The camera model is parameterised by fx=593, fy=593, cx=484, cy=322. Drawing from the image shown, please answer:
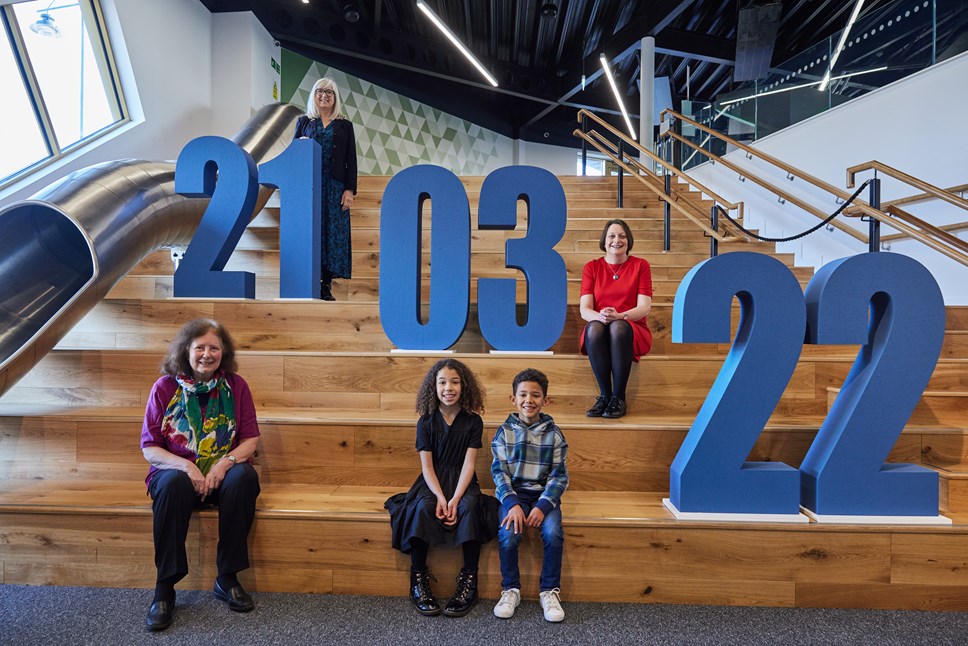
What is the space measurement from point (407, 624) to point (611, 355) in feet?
3.85

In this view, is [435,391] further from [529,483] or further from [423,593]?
[423,593]

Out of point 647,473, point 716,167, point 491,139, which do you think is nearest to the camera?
point 647,473

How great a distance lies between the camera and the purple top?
5.84 feet

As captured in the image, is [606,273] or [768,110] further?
[768,110]

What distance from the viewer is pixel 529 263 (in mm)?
2467

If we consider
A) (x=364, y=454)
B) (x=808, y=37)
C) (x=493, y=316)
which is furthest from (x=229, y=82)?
(x=808, y=37)

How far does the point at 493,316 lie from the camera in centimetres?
249

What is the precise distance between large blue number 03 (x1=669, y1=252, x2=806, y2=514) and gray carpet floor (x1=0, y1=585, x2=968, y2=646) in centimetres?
31

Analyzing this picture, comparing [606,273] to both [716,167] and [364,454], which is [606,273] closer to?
[364,454]

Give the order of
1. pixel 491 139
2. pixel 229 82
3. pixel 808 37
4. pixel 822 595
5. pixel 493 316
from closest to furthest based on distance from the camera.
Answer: pixel 822 595, pixel 493 316, pixel 229 82, pixel 808 37, pixel 491 139

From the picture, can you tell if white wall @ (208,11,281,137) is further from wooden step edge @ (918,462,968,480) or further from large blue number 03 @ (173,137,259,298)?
wooden step edge @ (918,462,968,480)

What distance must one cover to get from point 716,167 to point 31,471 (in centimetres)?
620

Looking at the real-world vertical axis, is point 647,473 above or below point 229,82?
below

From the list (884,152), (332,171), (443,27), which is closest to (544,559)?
(332,171)
